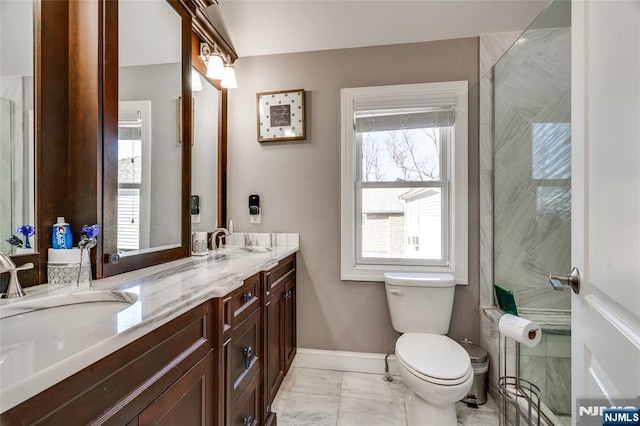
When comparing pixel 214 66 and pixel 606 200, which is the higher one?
pixel 214 66

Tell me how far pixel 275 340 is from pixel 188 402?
3.05 ft

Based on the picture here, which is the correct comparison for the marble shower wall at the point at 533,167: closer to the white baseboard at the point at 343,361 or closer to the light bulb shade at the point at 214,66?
the white baseboard at the point at 343,361

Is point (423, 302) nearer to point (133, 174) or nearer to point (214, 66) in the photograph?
point (133, 174)

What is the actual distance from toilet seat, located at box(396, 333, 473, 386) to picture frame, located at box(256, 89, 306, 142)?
1.56 m

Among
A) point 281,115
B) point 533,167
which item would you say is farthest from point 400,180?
point 281,115

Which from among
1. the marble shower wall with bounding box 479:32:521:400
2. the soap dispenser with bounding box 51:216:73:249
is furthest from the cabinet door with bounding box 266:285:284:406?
the marble shower wall with bounding box 479:32:521:400

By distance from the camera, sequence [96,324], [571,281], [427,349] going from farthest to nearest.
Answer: [427,349]
[571,281]
[96,324]

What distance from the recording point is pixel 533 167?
1652 millimetres

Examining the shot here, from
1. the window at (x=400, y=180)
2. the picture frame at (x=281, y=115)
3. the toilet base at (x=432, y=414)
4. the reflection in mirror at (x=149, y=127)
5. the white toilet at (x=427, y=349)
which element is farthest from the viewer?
the picture frame at (x=281, y=115)

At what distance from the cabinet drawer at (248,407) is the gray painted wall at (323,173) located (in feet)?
2.78

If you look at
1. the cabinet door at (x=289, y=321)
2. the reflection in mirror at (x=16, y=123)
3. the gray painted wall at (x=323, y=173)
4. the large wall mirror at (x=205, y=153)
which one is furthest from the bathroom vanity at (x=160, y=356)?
the gray painted wall at (x=323, y=173)

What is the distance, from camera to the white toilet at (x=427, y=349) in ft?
4.42

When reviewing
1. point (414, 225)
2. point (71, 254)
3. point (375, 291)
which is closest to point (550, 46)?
point (414, 225)

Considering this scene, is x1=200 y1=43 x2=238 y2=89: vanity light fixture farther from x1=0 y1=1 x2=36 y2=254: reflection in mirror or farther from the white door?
the white door
